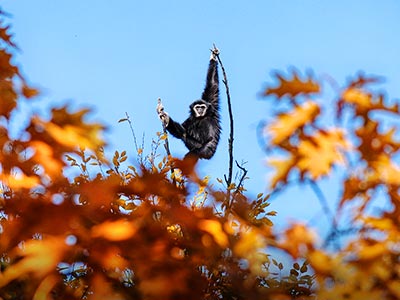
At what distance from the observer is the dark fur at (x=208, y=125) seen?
986 centimetres

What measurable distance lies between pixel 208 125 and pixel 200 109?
310 millimetres

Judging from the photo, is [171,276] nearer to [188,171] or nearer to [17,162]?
[188,171]

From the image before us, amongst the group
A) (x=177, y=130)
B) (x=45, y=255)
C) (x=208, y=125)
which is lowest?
(x=45, y=255)

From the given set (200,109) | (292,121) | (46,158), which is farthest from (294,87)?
(200,109)

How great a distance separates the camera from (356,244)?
129 cm

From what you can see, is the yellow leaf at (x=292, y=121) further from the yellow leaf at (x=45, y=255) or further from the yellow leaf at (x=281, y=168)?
the yellow leaf at (x=45, y=255)

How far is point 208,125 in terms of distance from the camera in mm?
10008

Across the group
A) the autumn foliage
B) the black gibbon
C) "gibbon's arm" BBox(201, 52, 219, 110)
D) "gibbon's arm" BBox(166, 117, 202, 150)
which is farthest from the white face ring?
the autumn foliage

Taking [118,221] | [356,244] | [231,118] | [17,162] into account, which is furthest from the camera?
[231,118]

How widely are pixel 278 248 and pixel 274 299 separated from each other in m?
0.12

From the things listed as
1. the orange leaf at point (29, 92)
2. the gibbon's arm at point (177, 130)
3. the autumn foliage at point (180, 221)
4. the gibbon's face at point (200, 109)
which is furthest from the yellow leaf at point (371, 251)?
the gibbon's face at point (200, 109)

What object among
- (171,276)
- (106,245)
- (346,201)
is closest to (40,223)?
(106,245)

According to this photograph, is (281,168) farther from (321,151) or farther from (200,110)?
(200,110)

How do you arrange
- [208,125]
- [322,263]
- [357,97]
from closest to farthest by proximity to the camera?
1. [322,263]
2. [357,97]
3. [208,125]
